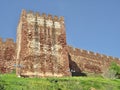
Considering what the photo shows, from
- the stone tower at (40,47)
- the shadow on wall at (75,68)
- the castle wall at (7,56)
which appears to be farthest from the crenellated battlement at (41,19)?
the shadow on wall at (75,68)

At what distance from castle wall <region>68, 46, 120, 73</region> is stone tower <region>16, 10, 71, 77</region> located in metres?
5.67

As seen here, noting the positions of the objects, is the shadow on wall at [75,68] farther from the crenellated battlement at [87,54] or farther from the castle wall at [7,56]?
the castle wall at [7,56]

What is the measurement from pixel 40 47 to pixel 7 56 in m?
3.43

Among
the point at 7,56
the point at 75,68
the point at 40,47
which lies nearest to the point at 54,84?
the point at 40,47

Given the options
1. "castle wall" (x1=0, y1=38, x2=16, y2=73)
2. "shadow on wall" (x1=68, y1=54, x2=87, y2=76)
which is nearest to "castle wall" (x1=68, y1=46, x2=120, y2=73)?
"shadow on wall" (x1=68, y1=54, x2=87, y2=76)

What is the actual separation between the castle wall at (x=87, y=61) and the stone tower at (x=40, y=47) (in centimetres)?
567

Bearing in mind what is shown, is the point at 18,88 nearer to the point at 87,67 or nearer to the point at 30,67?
the point at 30,67

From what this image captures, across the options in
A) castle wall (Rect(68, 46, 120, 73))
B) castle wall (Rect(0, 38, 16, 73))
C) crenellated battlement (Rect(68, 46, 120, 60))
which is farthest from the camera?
crenellated battlement (Rect(68, 46, 120, 60))

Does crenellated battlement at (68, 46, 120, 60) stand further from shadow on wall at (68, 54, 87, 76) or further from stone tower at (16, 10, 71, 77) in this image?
stone tower at (16, 10, 71, 77)

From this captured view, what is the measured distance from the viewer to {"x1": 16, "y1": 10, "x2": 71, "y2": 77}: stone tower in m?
33.8

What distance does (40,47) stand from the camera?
34.9m

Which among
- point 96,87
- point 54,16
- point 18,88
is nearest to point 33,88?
point 18,88

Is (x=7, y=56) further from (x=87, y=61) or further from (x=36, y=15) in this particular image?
(x=87, y=61)

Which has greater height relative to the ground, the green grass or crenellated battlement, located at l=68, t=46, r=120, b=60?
crenellated battlement, located at l=68, t=46, r=120, b=60
